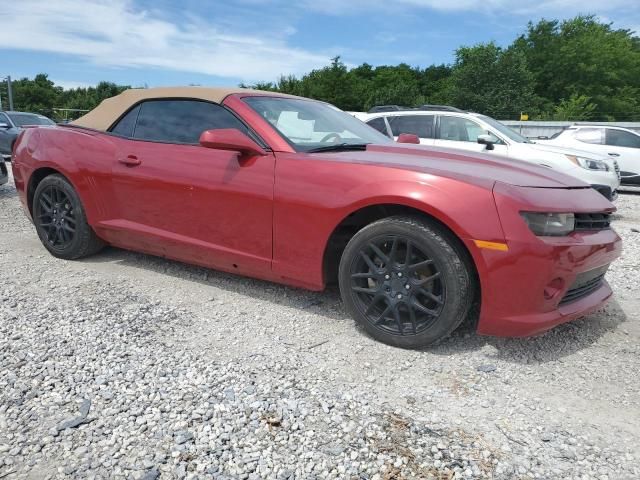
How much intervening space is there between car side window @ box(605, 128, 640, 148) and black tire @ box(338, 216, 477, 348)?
417 inches

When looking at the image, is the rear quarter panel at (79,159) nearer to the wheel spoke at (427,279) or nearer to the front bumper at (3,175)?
the wheel spoke at (427,279)

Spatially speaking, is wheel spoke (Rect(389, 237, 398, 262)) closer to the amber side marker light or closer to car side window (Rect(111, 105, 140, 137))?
the amber side marker light

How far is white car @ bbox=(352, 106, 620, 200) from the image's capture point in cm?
784

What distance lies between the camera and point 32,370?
2.56 meters

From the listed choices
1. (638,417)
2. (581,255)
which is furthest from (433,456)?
(581,255)

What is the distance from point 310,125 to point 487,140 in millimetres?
5171

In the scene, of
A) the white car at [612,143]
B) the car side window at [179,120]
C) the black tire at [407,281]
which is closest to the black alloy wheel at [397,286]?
the black tire at [407,281]

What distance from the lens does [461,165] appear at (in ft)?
10.1

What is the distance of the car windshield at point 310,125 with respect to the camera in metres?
3.43

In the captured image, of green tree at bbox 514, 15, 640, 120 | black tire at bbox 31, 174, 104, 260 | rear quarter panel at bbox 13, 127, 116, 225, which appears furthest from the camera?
green tree at bbox 514, 15, 640, 120

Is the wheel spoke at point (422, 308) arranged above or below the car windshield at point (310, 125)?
below

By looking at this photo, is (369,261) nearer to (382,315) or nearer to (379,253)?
(379,253)

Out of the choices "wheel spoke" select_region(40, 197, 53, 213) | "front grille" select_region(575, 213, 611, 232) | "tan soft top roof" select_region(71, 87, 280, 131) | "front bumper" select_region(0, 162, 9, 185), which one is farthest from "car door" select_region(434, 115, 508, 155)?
"front bumper" select_region(0, 162, 9, 185)

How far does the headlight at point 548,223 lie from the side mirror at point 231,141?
64.7 inches
